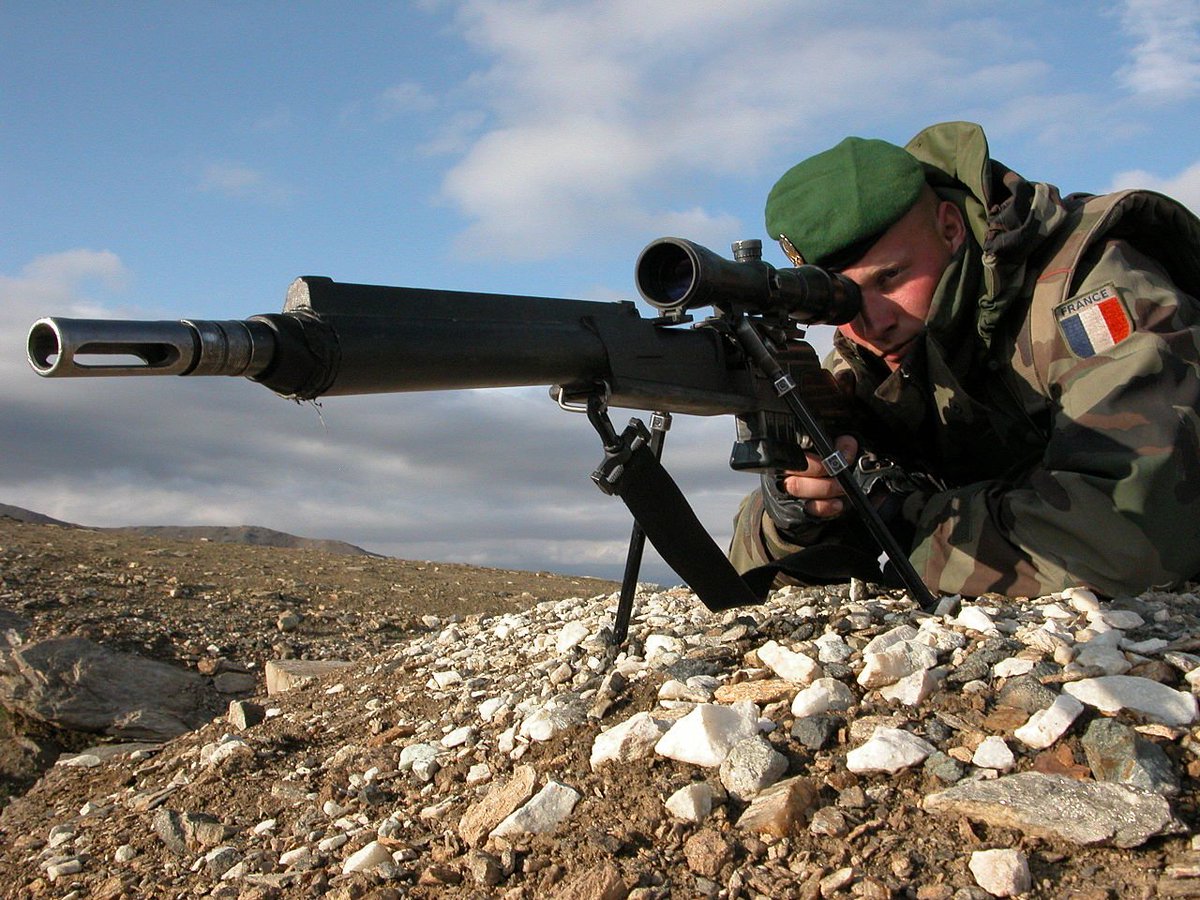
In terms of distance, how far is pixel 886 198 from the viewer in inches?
175

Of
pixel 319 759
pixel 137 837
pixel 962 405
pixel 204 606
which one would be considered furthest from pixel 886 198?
pixel 204 606

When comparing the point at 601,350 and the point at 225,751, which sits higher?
the point at 601,350

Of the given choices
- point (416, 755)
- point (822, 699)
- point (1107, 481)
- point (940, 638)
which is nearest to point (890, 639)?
point (940, 638)

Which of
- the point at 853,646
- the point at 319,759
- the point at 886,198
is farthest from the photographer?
the point at 886,198

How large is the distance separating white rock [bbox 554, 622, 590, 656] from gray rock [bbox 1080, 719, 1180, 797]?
6.14 feet

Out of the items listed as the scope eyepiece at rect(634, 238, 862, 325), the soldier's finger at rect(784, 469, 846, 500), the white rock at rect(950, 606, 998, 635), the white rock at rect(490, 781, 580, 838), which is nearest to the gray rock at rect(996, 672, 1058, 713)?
the white rock at rect(950, 606, 998, 635)

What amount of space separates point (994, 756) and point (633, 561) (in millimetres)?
1520

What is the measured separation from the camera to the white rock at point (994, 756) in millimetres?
2473

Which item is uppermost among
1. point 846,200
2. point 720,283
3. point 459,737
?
point 846,200

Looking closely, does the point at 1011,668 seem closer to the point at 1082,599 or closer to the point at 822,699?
the point at 822,699

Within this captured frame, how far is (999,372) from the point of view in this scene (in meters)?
4.48

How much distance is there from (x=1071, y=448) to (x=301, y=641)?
188 inches

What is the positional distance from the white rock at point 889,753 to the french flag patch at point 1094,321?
1988mm

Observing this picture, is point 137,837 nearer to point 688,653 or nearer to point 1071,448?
point 688,653
